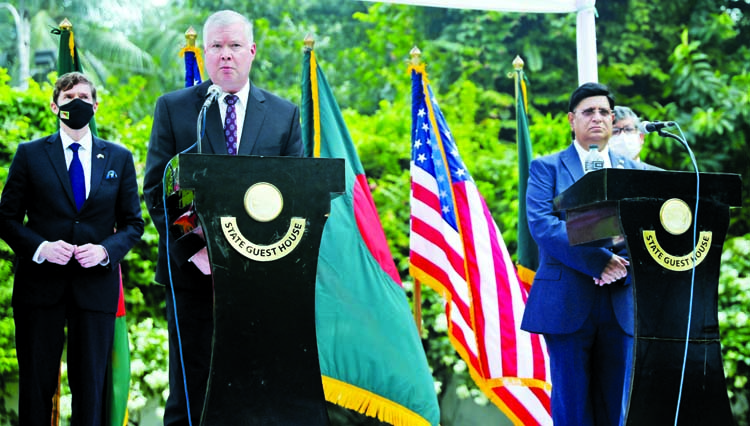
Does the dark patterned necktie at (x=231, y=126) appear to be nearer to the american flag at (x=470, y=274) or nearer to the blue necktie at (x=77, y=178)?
the blue necktie at (x=77, y=178)

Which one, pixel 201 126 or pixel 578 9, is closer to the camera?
pixel 201 126

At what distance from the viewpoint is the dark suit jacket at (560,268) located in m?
3.60

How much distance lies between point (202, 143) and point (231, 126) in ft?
0.44

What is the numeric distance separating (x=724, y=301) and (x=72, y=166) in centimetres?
492

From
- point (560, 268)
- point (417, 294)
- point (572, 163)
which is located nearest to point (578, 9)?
point (572, 163)

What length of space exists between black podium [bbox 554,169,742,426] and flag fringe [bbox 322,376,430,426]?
1744mm

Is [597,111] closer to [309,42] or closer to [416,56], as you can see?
[416,56]

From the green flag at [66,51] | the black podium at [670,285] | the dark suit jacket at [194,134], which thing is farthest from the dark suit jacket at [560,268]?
the green flag at [66,51]

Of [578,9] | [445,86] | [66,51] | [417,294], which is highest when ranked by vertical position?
[445,86]

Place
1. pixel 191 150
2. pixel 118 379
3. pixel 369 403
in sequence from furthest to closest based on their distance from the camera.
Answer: pixel 369 403 < pixel 118 379 < pixel 191 150

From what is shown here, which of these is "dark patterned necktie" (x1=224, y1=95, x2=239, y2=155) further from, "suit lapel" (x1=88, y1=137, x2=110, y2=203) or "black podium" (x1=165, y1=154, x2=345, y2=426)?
"suit lapel" (x1=88, y1=137, x2=110, y2=203)

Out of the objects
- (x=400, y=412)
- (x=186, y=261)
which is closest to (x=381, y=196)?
(x=400, y=412)

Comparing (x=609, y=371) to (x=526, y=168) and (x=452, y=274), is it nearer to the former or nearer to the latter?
(x=452, y=274)

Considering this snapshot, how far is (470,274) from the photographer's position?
5062mm
